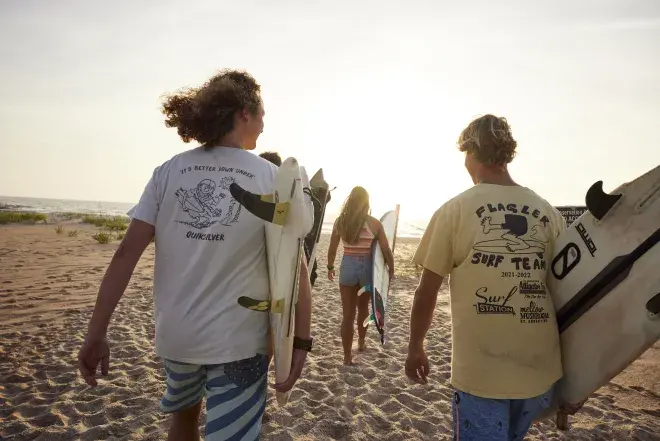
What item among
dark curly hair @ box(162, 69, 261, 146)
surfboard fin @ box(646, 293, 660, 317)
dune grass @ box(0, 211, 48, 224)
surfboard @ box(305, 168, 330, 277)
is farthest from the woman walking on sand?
dune grass @ box(0, 211, 48, 224)

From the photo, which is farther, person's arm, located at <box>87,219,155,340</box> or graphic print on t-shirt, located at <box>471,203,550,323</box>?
graphic print on t-shirt, located at <box>471,203,550,323</box>

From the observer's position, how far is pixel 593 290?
1.63 metres

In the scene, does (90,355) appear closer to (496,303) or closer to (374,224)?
(496,303)

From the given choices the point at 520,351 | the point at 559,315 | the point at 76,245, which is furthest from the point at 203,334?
the point at 76,245

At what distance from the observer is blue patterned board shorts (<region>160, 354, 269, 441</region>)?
1.46m

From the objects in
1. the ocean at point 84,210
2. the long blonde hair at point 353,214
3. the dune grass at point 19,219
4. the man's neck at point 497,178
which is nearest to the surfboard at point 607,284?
the man's neck at point 497,178

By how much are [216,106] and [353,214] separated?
3.02 m

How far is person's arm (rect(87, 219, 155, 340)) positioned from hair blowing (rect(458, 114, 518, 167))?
1463mm

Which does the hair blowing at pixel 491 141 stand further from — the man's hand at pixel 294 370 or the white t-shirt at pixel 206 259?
the man's hand at pixel 294 370

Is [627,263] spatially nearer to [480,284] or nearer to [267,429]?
[480,284]

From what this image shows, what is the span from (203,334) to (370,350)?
157 inches

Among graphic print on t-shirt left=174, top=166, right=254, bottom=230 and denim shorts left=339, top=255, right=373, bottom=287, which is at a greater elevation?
graphic print on t-shirt left=174, top=166, right=254, bottom=230

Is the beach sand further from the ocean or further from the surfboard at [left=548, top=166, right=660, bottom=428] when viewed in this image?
the ocean

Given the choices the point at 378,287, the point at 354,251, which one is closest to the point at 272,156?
the point at 354,251
